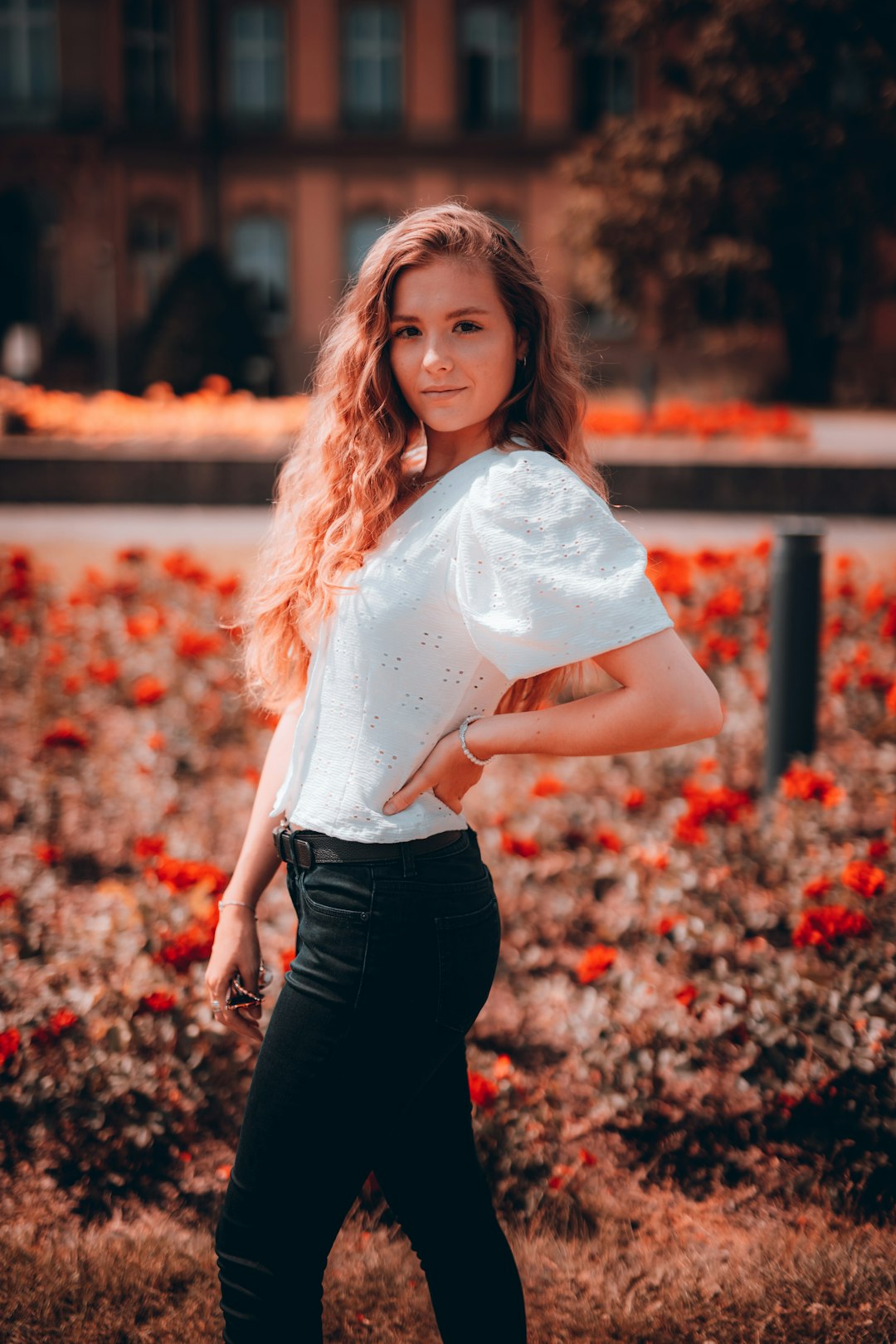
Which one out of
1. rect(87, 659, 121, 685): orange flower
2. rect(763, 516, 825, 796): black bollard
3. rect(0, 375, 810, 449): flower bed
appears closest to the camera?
rect(763, 516, 825, 796): black bollard

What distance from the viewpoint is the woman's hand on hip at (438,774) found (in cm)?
175

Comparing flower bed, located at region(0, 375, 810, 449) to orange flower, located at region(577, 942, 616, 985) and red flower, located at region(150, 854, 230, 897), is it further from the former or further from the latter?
orange flower, located at region(577, 942, 616, 985)

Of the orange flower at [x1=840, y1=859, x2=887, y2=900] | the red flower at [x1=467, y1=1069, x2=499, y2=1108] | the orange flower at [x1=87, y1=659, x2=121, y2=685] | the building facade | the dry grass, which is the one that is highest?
the building facade

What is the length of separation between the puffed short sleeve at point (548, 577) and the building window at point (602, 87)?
94.7 feet

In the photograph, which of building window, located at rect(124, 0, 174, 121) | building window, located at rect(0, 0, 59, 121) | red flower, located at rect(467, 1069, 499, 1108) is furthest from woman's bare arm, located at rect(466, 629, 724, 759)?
building window, located at rect(124, 0, 174, 121)

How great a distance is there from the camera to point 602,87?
28188 millimetres

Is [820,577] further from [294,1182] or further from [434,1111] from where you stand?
[294,1182]

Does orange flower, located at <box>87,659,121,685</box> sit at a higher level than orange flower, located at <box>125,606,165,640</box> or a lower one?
lower

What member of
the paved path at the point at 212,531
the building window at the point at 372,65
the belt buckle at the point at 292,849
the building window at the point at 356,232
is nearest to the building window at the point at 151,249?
the building window at the point at 356,232

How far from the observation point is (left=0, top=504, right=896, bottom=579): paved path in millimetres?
8633

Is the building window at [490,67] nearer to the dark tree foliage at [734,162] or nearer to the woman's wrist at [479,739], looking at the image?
the dark tree foliage at [734,162]

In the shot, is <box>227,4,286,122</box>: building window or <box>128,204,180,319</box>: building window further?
<box>227,4,286,122</box>: building window

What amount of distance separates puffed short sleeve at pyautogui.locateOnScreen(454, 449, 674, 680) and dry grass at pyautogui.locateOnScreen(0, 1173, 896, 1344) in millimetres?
1366

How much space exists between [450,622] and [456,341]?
0.40 metres
